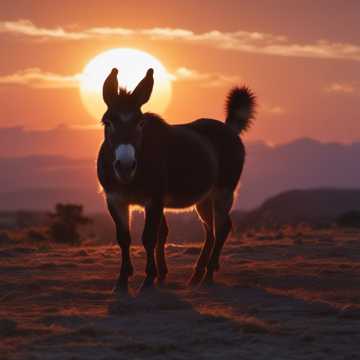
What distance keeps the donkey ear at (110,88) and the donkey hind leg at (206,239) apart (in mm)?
2956

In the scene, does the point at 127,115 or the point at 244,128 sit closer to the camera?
the point at 127,115

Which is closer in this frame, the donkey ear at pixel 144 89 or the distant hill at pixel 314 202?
the donkey ear at pixel 144 89

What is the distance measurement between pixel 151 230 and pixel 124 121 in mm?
1602

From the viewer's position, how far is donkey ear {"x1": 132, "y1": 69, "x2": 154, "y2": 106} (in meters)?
11.1

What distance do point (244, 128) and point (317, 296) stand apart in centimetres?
473

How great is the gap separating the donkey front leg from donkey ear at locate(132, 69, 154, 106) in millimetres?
1377

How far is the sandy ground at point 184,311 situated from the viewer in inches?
A: 307

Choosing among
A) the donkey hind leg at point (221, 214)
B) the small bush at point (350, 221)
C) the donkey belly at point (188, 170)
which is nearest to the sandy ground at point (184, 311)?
the donkey hind leg at point (221, 214)

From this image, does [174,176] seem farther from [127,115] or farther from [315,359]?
[315,359]

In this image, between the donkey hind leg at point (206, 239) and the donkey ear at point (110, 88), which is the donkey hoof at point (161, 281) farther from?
the donkey ear at point (110, 88)

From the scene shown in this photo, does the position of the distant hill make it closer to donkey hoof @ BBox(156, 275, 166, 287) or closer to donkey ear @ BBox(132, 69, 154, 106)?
donkey hoof @ BBox(156, 275, 166, 287)

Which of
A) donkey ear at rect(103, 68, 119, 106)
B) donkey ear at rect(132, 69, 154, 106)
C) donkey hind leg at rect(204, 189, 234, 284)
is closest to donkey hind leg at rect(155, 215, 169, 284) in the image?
donkey hind leg at rect(204, 189, 234, 284)

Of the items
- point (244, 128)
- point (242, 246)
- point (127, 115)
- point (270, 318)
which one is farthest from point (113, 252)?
point (270, 318)

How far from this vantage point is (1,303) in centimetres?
1036
